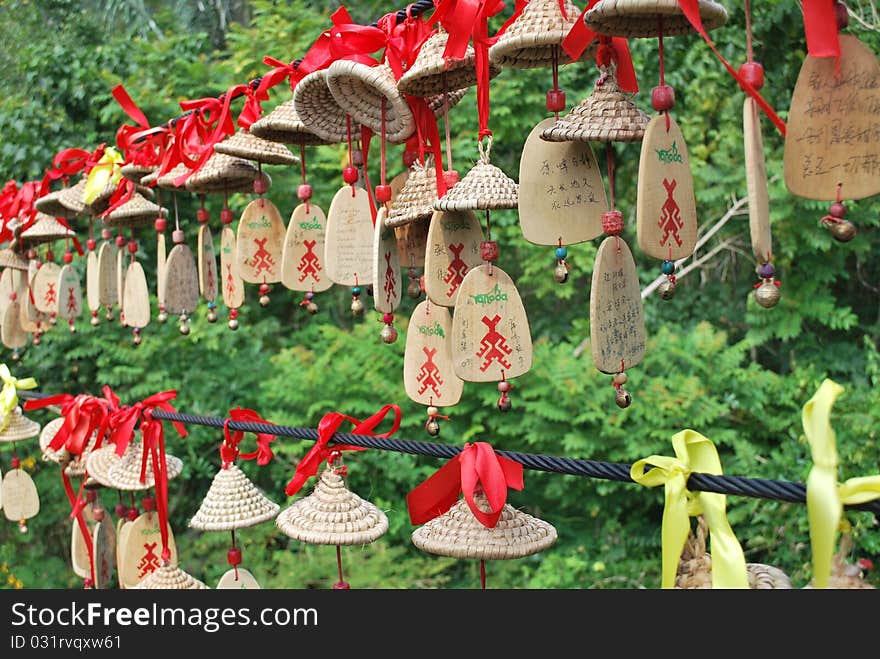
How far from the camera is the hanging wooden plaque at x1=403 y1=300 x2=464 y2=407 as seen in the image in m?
0.97

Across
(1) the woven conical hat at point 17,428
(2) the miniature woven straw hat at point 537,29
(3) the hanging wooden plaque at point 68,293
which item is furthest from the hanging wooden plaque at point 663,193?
(1) the woven conical hat at point 17,428

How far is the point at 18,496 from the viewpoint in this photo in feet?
6.16

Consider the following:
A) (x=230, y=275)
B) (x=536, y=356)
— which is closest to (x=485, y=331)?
(x=230, y=275)

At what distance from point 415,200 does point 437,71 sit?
0.15m

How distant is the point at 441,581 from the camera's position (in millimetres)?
2793

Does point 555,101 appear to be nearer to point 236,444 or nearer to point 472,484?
point 472,484

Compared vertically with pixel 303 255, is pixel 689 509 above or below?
below

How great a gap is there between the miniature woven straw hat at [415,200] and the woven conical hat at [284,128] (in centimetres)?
18

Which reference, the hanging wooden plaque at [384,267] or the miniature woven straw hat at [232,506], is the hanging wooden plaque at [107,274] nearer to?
the miniature woven straw hat at [232,506]

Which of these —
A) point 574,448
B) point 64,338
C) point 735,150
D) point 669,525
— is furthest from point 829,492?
point 64,338

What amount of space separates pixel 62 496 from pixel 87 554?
1.62 metres

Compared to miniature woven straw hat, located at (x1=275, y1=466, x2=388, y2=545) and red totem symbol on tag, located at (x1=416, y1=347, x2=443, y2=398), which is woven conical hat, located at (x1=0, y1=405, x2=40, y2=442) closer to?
miniature woven straw hat, located at (x1=275, y1=466, x2=388, y2=545)

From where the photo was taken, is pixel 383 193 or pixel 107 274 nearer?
pixel 383 193

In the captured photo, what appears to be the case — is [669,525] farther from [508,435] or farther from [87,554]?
[508,435]
